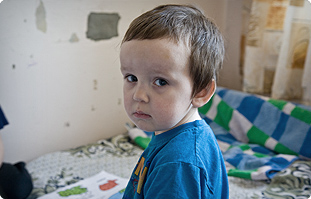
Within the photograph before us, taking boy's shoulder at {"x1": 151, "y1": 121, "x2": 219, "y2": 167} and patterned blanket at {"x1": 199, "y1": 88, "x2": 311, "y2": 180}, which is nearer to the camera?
boy's shoulder at {"x1": 151, "y1": 121, "x2": 219, "y2": 167}

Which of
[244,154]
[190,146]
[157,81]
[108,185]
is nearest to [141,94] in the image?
[157,81]

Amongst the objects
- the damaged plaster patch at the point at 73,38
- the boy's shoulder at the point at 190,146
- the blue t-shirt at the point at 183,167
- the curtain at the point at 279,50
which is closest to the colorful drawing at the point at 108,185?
the blue t-shirt at the point at 183,167

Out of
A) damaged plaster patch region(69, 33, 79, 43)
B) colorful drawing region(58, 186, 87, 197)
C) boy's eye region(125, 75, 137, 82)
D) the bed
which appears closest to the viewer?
boy's eye region(125, 75, 137, 82)

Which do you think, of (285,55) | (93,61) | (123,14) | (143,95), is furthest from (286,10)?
(143,95)

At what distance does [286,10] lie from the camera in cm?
173

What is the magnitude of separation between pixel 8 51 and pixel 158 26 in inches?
38.1

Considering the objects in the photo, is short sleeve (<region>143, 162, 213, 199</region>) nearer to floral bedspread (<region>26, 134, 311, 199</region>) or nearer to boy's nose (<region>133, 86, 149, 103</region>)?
boy's nose (<region>133, 86, 149, 103</region>)

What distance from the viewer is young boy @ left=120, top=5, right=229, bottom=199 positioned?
0.59m

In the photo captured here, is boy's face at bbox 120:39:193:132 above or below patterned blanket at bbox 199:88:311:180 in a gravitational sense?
above

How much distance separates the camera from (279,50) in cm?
178

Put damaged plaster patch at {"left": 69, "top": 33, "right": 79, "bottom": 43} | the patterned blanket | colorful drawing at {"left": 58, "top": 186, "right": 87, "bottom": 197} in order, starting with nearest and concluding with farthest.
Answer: colorful drawing at {"left": 58, "top": 186, "right": 87, "bottom": 197}
the patterned blanket
damaged plaster patch at {"left": 69, "top": 33, "right": 79, "bottom": 43}

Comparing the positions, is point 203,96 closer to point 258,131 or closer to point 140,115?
point 140,115

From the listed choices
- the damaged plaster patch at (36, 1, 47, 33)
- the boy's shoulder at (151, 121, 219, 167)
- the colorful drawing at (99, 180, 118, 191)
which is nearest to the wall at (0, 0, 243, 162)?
the damaged plaster patch at (36, 1, 47, 33)

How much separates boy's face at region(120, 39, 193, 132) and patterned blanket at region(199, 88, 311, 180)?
0.78 meters
